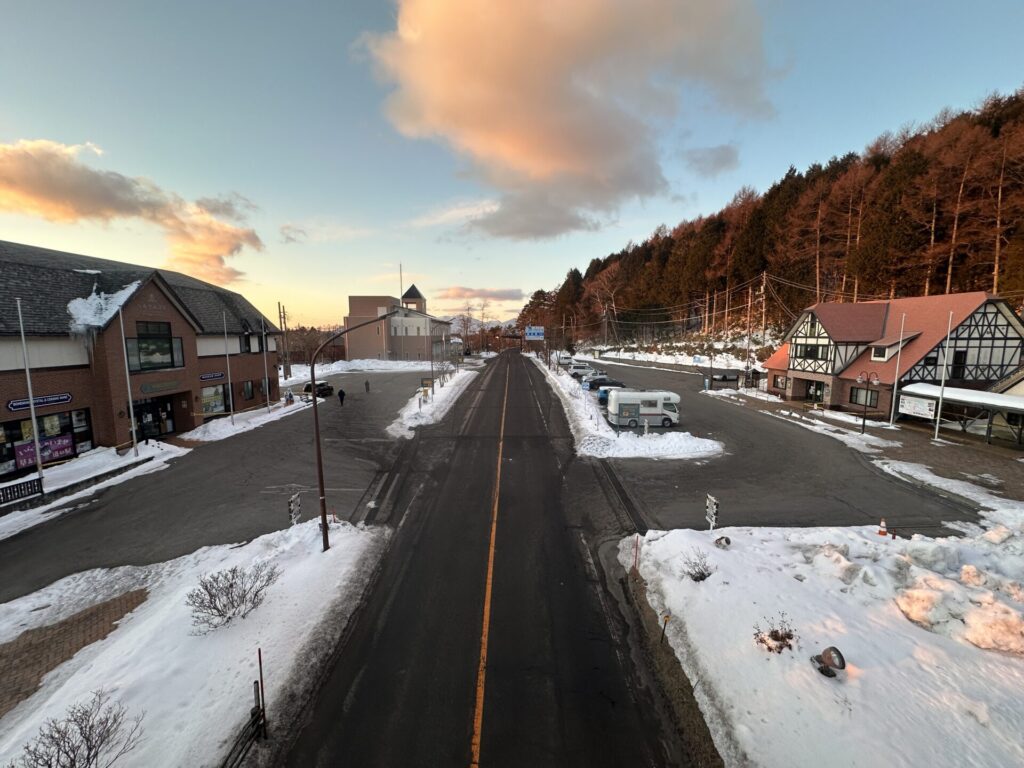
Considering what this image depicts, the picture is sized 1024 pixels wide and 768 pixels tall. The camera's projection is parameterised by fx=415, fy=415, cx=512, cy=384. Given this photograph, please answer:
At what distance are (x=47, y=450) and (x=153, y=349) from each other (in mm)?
7836

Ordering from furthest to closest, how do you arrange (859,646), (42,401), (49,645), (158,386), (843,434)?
1. (843,434)
2. (158,386)
3. (42,401)
4. (49,645)
5. (859,646)

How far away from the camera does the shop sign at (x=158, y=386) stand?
2547 centimetres

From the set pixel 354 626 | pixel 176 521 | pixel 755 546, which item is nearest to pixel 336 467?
pixel 176 521

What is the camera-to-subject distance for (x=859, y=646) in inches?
326

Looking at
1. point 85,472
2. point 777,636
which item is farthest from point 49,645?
point 777,636

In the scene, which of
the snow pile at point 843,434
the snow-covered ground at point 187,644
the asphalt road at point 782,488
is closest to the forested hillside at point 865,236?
the snow pile at point 843,434

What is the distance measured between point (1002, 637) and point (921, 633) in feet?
3.93

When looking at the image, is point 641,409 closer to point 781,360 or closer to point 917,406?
point 917,406

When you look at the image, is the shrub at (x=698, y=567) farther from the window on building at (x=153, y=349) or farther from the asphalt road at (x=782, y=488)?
the window on building at (x=153, y=349)

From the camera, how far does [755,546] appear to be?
1252cm

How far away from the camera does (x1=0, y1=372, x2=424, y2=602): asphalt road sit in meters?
13.3

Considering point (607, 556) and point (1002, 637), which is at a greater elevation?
point (1002, 637)

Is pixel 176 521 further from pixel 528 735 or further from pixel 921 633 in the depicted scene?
pixel 921 633

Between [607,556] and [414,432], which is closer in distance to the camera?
[607,556]
